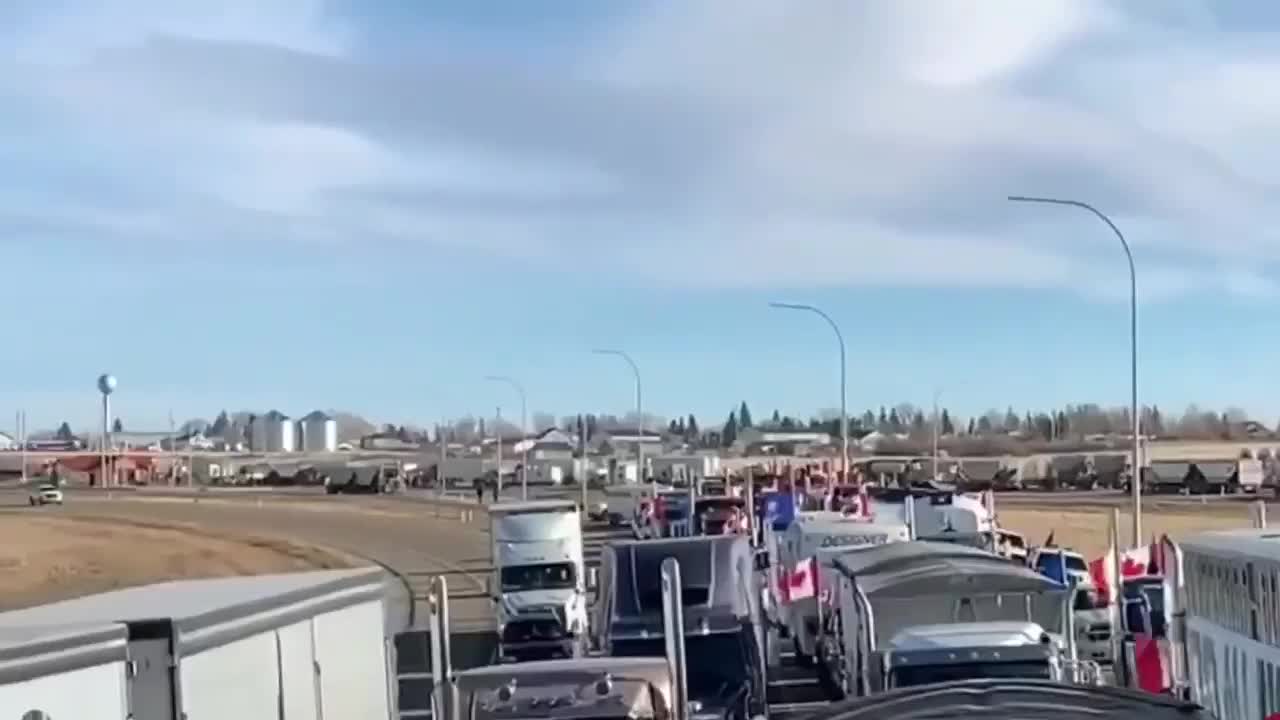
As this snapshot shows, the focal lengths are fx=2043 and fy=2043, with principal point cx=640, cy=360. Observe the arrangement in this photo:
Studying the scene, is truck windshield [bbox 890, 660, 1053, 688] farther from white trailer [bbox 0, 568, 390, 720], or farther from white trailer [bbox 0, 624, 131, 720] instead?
white trailer [bbox 0, 624, 131, 720]

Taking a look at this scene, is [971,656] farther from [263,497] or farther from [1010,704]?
[263,497]

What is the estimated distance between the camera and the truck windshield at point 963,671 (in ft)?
63.1

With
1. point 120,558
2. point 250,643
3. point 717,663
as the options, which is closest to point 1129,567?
point 717,663

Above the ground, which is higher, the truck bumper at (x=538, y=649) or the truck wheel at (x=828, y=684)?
the truck wheel at (x=828, y=684)

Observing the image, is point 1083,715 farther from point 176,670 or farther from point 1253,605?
point 1253,605

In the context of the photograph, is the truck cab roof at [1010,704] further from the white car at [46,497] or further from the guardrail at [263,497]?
the white car at [46,497]

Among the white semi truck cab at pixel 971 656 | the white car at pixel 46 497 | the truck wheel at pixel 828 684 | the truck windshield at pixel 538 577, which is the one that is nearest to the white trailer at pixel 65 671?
the white semi truck cab at pixel 971 656

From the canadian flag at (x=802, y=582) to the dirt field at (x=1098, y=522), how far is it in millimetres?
23429

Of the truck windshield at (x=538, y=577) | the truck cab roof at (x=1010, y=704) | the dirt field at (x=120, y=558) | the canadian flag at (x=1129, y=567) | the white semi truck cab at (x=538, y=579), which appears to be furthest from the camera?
the dirt field at (x=120, y=558)

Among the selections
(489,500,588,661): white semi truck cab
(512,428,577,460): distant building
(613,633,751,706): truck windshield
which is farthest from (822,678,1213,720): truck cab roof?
(512,428,577,460): distant building

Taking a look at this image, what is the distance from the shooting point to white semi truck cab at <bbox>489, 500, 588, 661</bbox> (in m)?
36.2

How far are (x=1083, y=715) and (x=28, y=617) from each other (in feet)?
22.2

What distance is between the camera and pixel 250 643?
42.0 feet

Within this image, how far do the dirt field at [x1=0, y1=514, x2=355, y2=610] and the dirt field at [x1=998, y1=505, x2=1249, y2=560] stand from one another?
23985mm
